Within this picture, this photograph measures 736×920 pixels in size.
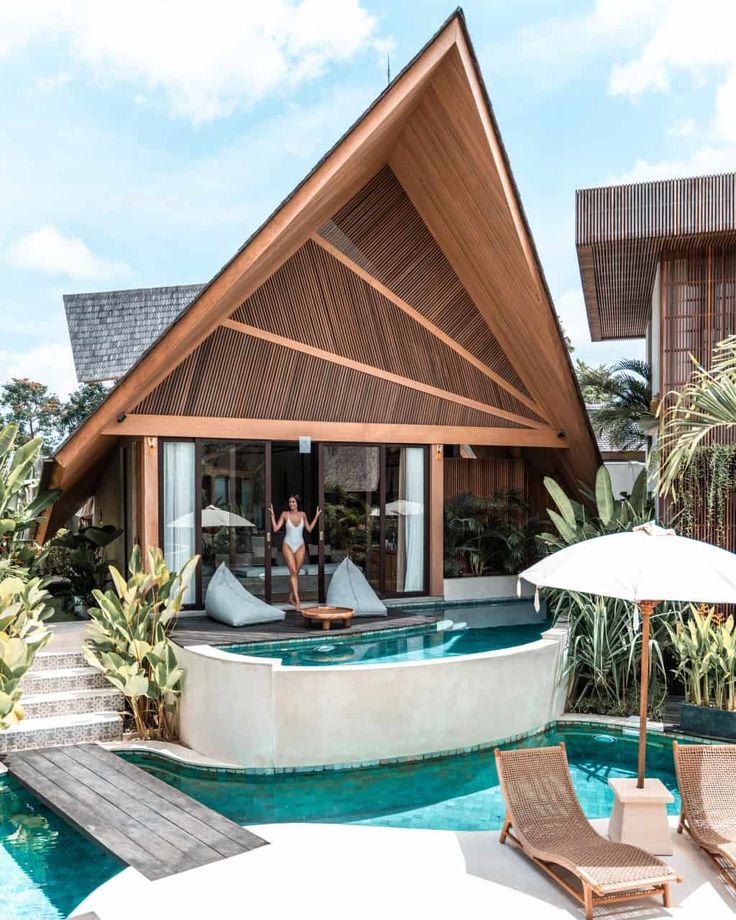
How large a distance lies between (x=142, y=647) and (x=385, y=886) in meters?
4.53

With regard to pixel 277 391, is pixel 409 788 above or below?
below

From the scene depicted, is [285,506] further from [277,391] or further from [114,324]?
[114,324]

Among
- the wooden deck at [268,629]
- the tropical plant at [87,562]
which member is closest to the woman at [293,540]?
the wooden deck at [268,629]

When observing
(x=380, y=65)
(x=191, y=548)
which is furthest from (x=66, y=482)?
(x=380, y=65)

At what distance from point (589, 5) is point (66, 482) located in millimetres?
17972

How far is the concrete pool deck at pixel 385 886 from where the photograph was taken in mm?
4852

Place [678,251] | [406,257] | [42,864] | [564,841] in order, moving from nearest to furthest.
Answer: [564,841], [42,864], [678,251], [406,257]

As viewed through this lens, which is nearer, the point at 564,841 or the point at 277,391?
the point at 564,841

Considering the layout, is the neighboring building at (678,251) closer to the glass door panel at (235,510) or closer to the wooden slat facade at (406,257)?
the wooden slat facade at (406,257)

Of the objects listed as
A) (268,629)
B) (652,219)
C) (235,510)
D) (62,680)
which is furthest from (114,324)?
(652,219)

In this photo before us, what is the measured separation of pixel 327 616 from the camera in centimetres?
1094

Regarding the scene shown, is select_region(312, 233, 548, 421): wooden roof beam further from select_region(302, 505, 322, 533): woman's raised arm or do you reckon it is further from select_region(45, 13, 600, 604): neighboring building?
select_region(302, 505, 322, 533): woman's raised arm

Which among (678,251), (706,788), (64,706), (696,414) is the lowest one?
(64,706)

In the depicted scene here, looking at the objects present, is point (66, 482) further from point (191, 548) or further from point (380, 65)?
point (380, 65)
